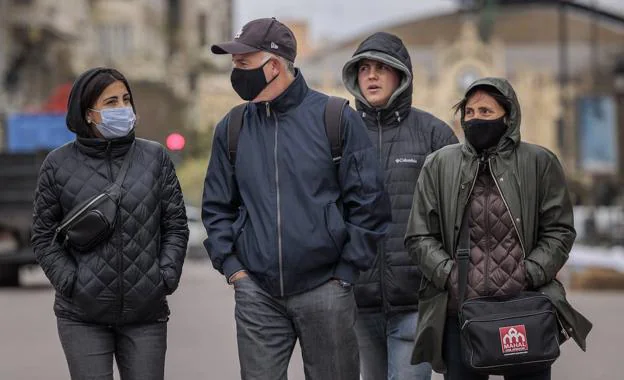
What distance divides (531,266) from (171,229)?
1520 mm

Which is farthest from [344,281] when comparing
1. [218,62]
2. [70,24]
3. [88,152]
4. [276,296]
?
[218,62]

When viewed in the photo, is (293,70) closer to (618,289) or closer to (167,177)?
(167,177)

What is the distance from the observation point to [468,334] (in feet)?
20.6

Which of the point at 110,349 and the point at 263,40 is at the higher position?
the point at 263,40

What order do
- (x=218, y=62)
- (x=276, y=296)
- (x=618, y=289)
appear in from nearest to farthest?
(x=276, y=296), (x=618, y=289), (x=218, y=62)

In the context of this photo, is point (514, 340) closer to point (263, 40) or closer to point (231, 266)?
point (231, 266)

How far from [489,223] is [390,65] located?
121cm

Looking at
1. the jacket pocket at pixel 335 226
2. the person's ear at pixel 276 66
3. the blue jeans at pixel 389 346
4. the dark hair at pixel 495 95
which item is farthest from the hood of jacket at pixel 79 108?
the blue jeans at pixel 389 346

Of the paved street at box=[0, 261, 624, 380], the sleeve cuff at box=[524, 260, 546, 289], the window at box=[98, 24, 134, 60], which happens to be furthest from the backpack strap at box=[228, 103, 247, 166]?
the window at box=[98, 24, 134, 60]

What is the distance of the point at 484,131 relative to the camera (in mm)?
6480

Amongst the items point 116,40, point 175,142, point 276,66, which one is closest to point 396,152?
point 276,66

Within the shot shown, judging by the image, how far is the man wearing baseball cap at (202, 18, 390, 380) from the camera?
6.15 m

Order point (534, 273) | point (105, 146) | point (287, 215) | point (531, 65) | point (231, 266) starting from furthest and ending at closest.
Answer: point (531, 65), point (105, 146), point (534, 273), point (231, 266), point (287, 215)

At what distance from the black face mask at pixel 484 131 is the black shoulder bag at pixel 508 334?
2.16 ft
